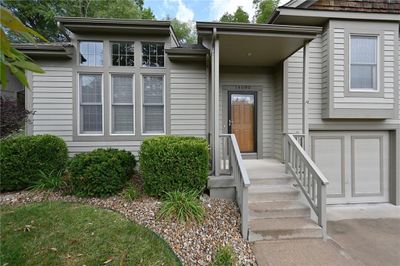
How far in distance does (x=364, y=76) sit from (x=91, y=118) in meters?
7.43

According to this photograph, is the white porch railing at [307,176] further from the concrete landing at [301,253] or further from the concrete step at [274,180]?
the concrete landing at [301,253]

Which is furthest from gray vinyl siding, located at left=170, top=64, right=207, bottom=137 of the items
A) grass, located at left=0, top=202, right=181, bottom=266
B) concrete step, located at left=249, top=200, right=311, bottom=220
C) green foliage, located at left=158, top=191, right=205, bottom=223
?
grass, located at left=0, top=202, right=181, bottom=266

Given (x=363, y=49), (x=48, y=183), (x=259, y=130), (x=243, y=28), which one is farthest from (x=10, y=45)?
(x=363, y=49)

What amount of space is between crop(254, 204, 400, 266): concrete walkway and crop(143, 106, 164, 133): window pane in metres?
3.90

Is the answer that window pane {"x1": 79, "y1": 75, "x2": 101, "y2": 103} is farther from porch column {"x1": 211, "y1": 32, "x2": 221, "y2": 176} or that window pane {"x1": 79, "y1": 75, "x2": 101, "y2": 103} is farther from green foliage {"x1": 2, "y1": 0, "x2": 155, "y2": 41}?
green foliage {"x1": 2, "y1": 0, "x2": 155, "y2": 41}

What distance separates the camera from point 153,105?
6344mm

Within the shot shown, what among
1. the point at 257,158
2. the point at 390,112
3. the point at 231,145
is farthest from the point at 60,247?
the point at 390,112

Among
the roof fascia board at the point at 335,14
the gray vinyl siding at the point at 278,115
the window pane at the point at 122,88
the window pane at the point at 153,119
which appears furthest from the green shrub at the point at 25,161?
the roof fascia board at the point at 335,14

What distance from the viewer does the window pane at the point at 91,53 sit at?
6.15 m

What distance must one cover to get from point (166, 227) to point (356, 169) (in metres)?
5.98

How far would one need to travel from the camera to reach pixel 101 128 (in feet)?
20.3

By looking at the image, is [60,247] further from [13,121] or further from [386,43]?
[386,43]

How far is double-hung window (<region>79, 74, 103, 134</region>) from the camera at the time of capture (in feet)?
20.2

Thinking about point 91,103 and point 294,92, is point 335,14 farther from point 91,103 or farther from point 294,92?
point 91,103
